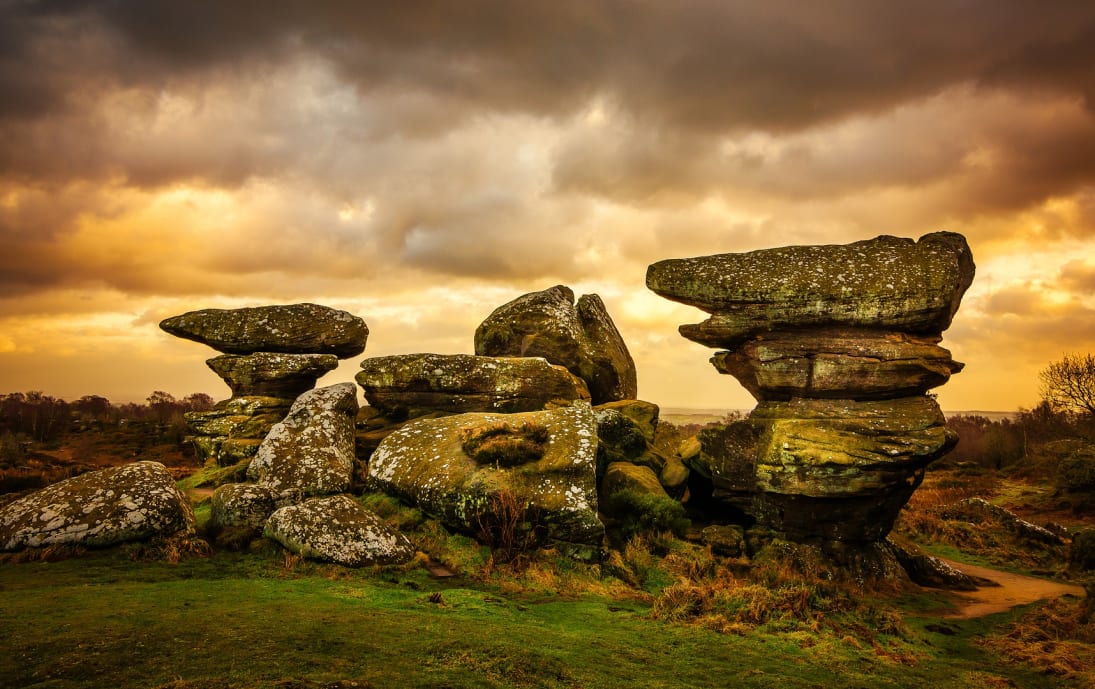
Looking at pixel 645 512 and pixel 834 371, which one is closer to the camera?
pixel 645 512

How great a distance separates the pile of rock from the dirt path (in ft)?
74.5

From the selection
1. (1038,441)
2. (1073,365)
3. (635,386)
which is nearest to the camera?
(635,386)

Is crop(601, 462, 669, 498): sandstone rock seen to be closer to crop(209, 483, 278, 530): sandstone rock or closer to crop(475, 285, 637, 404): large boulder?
crop(475, 285, 637, 404): large boulder

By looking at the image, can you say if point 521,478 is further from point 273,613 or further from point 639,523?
point 273,613

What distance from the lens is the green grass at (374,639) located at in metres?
6.02

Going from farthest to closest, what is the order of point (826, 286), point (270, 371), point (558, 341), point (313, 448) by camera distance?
point (558, 341) < point (270, 371) < point (826, 286) < point (313, 448)

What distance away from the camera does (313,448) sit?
1662 cm

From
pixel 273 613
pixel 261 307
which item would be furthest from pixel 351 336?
pixel 273 613

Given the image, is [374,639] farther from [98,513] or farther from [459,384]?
[459,384]

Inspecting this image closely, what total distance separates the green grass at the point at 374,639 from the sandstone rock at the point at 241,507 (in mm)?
1621

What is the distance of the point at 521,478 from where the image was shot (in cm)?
1471

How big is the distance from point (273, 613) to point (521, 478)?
726 centimetres

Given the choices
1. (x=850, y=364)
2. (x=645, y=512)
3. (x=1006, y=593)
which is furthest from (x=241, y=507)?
(x=1006, y=593)

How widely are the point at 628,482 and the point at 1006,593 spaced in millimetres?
12025
